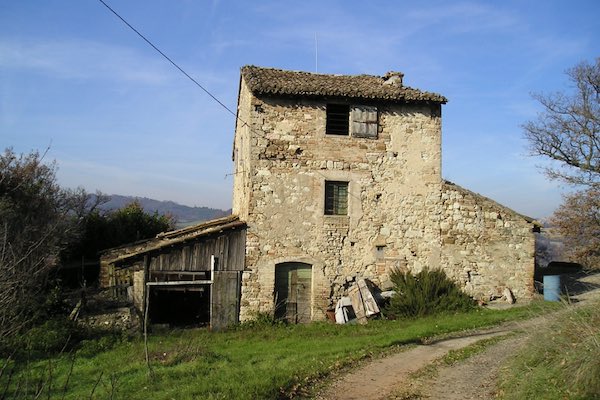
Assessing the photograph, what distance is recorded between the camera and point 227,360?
34.4 feet

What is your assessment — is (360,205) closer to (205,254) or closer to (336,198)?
(336,198)

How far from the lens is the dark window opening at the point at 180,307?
16.3 metres

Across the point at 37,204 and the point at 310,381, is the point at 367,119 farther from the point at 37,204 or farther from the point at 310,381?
the point at 37,204

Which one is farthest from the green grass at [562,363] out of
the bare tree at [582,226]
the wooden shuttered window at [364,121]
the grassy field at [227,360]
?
the bare tree at [582,226]

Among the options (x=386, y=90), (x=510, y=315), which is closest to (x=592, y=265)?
(x=510, y=315)

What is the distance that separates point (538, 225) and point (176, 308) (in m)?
12.8

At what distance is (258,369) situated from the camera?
30.8 ft

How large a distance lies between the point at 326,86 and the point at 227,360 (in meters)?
9.32

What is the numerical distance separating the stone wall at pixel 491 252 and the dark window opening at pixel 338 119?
4658 mm

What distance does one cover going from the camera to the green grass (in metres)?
6.18

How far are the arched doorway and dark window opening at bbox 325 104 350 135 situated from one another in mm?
4552

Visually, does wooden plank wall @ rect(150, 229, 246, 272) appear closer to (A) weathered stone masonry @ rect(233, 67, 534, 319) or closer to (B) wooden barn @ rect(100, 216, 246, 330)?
(B) wooden barn @ rect(100, 216, 246, 330)

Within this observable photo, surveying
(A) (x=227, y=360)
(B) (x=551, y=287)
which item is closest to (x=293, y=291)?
(A) (x=227, y=360)

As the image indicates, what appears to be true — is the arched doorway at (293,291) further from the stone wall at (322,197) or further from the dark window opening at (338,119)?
the dark window opening at (338,119)
